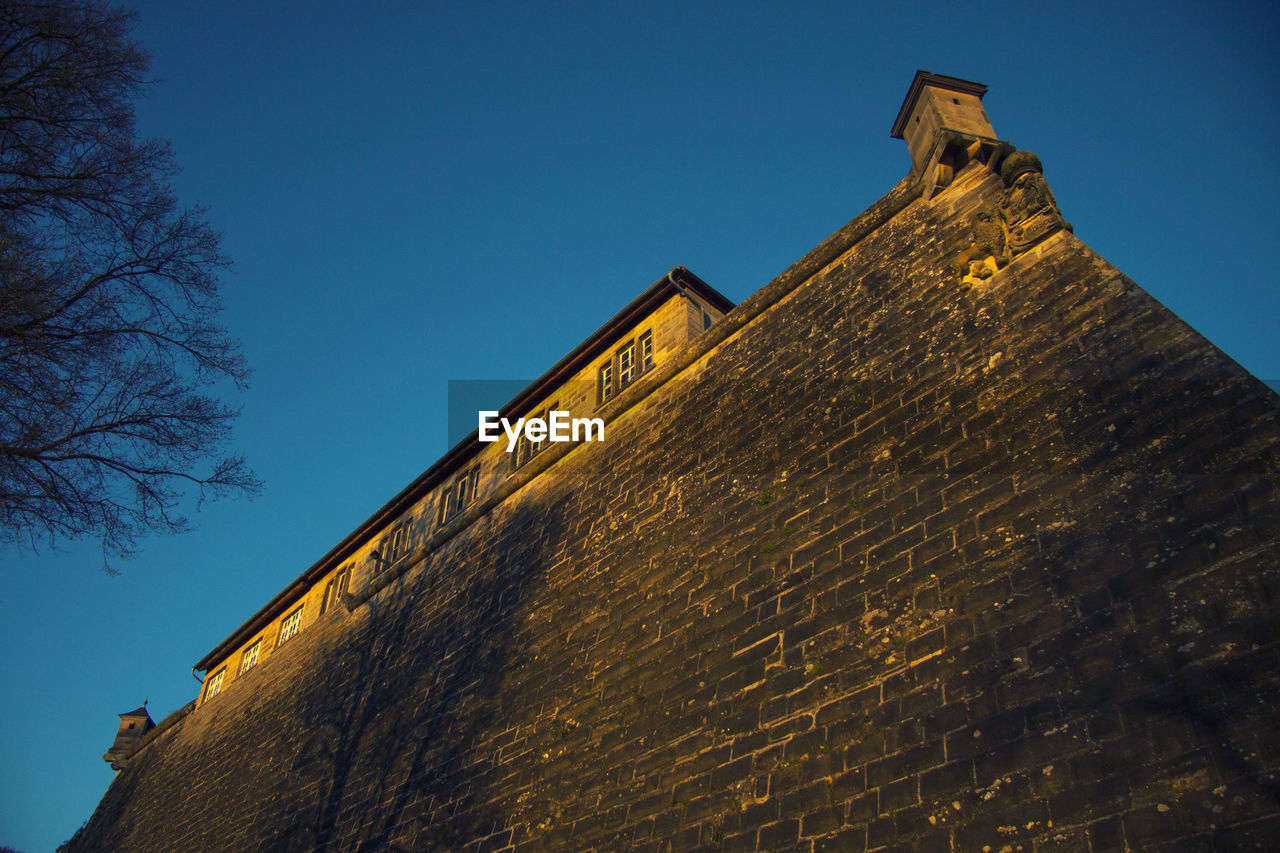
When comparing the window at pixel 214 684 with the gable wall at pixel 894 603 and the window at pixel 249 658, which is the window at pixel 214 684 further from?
the gable wall at pixel 894 603

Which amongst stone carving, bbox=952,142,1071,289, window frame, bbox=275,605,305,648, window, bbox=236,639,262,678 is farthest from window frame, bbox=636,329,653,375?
window, bbox=236,639,262,678

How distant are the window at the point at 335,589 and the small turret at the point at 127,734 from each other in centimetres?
1161

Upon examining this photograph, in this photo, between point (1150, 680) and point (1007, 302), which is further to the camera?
point (1007, 302)

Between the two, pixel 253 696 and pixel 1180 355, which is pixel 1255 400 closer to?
pixel 1180 355

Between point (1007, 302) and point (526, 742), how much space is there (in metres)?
6.51

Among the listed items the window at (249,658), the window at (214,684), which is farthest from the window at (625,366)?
the window at (214,684)

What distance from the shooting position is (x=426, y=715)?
11.3 meters

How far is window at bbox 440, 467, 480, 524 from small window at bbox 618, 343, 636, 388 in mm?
4129

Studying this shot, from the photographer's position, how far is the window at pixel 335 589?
62.7 feet

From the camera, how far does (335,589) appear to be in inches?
766

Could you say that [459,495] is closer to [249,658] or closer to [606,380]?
[606,380]

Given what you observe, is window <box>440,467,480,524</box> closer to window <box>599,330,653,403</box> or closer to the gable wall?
window <box>599,330,653,403</box>

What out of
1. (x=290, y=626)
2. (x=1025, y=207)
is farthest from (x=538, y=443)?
(x=290, y=626)

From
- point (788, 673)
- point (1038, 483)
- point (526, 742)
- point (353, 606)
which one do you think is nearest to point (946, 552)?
point (1038, 483)
